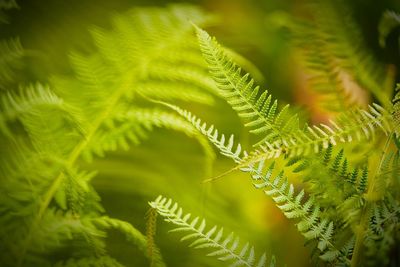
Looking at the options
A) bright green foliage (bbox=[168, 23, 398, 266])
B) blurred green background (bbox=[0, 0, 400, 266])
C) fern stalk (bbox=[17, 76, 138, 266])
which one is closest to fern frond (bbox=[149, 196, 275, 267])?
bright green foliage (bbox=[168, 23, 398, 266])

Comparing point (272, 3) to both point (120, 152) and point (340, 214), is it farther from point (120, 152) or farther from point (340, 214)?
point (340, 214)

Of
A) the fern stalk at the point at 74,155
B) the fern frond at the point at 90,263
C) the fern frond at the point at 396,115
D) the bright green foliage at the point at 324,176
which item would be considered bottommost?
the fern frond at the point at 90,263

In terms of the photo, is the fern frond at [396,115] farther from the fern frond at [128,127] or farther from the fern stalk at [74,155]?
the fern stalk at [74,155]

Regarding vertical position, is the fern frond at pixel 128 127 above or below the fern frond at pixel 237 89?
below

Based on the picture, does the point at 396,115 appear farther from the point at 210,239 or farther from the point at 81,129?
the point at 81,129

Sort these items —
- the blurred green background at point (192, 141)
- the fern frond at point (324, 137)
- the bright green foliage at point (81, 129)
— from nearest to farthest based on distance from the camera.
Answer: the fern frond at point (324, 137)
the bright green foliage at point (81, 129)
the blurred green background at point (192, 141)

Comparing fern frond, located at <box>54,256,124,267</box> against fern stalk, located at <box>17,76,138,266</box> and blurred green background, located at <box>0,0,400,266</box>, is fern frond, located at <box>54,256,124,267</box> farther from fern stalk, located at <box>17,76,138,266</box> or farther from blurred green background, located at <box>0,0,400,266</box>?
blurred green background, located at <box>0,0,400,266</box>

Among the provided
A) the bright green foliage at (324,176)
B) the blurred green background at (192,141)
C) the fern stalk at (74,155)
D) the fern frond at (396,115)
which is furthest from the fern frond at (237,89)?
the blurred green background at (192,141)
